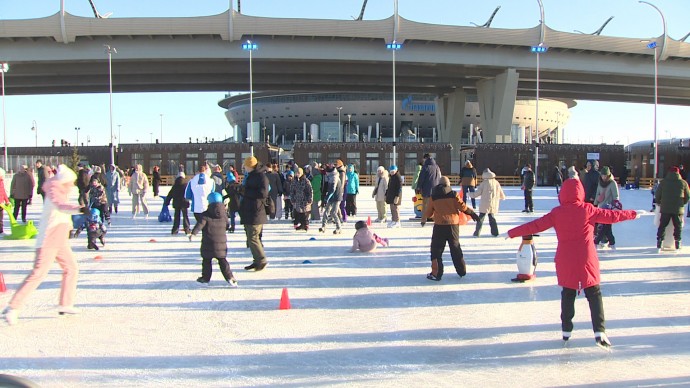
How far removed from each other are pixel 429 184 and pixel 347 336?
783 centimetres

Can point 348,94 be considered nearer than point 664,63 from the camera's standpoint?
No

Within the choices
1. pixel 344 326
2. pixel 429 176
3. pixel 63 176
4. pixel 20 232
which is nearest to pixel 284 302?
pixel 344 326

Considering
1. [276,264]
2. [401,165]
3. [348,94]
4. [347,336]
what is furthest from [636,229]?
[348,94]

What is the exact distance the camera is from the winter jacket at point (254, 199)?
7.85 metres

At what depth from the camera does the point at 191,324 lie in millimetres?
5605

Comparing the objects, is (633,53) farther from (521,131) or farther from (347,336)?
(347,336)

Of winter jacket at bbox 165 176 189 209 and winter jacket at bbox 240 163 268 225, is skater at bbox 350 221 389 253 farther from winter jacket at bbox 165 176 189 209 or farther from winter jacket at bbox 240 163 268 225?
winter jacket at bbox 165 176 189 209

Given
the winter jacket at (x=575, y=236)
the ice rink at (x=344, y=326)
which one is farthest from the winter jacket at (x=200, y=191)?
the winter jacket at (x=575, y=236)

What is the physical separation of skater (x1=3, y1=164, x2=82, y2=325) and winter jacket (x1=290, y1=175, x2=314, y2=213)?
719 cm

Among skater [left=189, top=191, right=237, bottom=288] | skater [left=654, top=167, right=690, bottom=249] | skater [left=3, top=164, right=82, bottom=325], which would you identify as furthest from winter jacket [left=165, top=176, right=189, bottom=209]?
skater [left=654, top=167, right=690, bottom=249]

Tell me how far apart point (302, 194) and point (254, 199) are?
486cm

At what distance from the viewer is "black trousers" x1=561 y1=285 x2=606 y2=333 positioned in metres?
4.80

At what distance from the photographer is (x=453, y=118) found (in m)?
54.7

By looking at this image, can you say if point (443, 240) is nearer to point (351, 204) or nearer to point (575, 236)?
point (575, 236)
